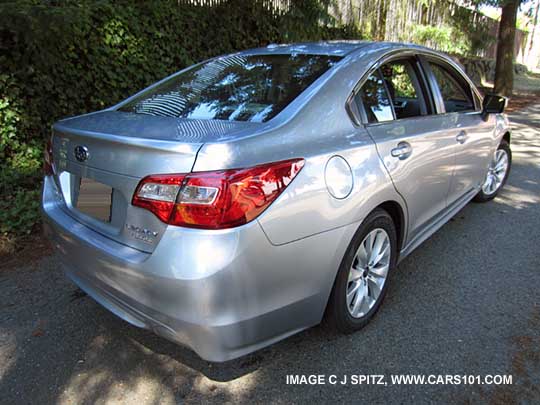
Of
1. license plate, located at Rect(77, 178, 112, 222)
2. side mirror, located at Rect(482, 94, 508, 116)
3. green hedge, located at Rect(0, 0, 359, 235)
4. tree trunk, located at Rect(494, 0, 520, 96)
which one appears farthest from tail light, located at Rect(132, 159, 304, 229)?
tree trunk, located at Rect(494, 0, 520, 96)

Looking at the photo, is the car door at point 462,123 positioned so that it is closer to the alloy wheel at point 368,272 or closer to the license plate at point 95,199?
the alloy wheel at point 368,272

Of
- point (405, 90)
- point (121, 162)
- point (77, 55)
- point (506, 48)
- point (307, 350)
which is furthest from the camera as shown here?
point (506, 48)

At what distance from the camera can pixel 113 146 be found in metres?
1.96

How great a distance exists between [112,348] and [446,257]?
258 centimetres

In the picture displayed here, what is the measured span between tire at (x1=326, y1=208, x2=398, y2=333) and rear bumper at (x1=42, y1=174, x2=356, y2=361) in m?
0.12

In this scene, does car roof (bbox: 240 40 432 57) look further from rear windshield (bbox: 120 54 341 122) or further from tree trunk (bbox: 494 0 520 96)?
tree trunk (bbox: 494 0 520 96)

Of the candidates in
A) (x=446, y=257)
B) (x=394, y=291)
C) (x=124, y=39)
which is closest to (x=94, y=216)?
(x=394, y=291)

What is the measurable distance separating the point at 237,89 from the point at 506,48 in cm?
1261

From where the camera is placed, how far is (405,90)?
→ 3.35m

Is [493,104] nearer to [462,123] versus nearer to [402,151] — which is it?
[462,123]

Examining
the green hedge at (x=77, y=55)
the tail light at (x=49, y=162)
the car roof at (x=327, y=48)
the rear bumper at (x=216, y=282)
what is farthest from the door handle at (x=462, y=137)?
the green hedge at (x=77, y=55)

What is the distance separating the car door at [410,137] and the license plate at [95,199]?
144cm

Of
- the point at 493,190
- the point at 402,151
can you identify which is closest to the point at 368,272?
the point at 402,151

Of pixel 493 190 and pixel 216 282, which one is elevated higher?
pixel 216 282
